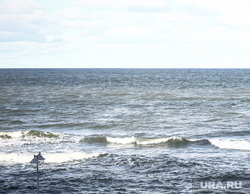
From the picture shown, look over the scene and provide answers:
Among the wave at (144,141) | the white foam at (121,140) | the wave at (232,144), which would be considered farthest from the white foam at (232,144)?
the white foam at (121,140)

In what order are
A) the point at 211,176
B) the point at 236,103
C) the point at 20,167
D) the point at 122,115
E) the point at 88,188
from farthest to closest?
the point at 236,103, the point at 122,115, the point at 20,167, the point at 211,176, the point at 88,188

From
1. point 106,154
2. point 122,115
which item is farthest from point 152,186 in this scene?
point 122,115

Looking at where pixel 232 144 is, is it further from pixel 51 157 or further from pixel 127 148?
pixel 51 157

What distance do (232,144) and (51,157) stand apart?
11.7 meters

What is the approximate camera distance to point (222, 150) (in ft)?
73.7

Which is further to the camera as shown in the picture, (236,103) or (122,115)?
(236,103)

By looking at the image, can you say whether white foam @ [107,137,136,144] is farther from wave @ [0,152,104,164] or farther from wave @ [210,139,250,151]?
wave @ [210,139,250,151]

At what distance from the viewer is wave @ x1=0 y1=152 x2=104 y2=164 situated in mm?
20531

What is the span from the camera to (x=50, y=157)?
21.0 metres

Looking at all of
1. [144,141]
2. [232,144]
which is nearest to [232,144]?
[232,144]

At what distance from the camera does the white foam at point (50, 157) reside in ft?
67.4

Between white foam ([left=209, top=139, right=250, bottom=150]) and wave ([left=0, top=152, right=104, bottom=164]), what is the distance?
26.1 ft

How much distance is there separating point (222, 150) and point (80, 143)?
978 centimetres

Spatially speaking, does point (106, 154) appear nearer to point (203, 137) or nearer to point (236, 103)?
point (203, 137)
